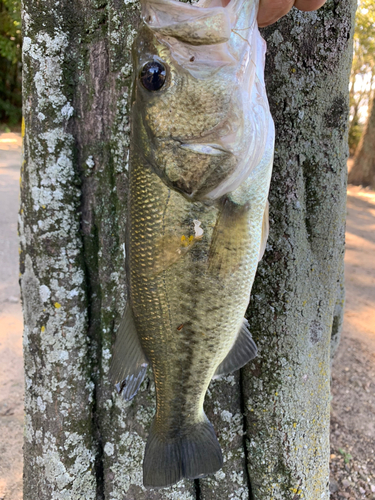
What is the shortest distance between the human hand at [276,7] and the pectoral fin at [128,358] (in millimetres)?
1262

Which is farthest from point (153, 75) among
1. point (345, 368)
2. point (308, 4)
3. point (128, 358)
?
point (345, 368)

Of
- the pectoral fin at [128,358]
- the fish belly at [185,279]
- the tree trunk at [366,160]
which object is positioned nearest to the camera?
the fish belly at [185,279]

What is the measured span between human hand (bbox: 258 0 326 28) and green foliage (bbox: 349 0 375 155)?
14.4 m

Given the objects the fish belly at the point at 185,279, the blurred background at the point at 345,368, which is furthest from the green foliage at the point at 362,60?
the fish belly at the point at 185,279

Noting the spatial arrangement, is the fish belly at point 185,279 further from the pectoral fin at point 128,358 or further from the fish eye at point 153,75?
the fish eye at point 153,75

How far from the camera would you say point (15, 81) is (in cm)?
2034

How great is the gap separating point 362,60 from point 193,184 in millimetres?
20973

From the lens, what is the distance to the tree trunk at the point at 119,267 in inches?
73.3

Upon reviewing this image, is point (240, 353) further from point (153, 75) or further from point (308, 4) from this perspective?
point (308, 4)

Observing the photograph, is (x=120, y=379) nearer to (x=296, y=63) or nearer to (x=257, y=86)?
(x=257, y=86)

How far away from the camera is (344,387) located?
436 centimetres

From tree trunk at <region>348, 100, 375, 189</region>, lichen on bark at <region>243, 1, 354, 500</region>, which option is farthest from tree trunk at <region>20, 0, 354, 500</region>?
tree trunk at <region>348, 100, 375, 189</region>

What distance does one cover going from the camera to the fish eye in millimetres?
1352

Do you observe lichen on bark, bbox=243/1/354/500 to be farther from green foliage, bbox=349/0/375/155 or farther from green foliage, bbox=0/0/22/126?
green foliage, bbox=0/0/22/126
